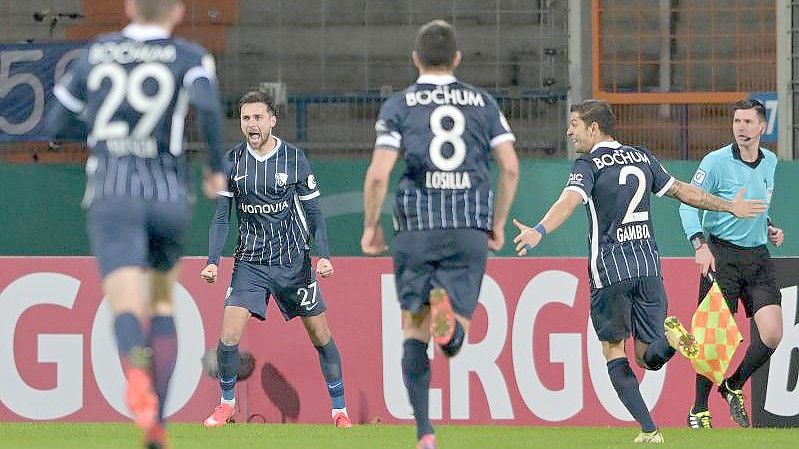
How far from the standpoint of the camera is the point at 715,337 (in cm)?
909

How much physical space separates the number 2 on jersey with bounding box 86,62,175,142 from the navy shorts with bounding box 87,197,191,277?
0.82ft

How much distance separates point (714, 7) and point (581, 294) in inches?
130

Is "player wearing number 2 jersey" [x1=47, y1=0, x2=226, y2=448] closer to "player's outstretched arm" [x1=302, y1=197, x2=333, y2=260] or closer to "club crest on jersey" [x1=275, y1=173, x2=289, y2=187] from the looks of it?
"club crest on jersey" [x1=275, y1=173, x2=289, y2=187]

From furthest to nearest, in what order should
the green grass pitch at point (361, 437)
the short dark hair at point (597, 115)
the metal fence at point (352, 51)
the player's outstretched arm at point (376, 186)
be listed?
the metal fence at point (352, 51), the short dark hair at point (597, 115), the green grass pitch at point (361, 437), the player's outstretched arm at point (376, 186)

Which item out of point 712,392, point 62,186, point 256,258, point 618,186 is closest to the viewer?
point 618,186

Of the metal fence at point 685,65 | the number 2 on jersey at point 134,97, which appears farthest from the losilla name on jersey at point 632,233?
the metal fence at point 685,65

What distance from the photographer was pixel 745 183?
927 cm

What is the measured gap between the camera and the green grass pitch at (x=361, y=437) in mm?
7762

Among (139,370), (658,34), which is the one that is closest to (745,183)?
(658,34)

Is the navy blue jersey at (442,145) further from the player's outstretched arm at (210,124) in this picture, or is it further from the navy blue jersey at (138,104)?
the navy blue jersey at (138,104)

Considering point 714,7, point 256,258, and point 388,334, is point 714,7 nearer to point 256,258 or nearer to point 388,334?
point 388,334

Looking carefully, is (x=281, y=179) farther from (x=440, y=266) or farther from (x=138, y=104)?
(x=138, y=104)

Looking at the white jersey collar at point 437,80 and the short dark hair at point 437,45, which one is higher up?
the short dark hair at point 437,45

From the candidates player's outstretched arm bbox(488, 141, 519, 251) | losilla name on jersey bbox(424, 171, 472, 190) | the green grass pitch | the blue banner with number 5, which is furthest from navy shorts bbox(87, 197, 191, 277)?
the blue banner with number 5
